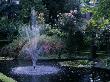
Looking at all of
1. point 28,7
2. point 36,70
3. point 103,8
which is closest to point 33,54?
point 36,70

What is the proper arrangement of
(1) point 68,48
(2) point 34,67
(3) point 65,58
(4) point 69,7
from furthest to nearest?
(4) point 69,7
(1) point 68,48
(3) point 65,58
(2) point 34,67

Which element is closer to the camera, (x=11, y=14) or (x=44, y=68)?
(x=44, y=68)

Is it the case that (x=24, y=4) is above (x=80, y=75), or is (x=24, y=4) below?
above

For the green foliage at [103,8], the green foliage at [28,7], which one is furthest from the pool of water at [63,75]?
the green foliage at [28,7]

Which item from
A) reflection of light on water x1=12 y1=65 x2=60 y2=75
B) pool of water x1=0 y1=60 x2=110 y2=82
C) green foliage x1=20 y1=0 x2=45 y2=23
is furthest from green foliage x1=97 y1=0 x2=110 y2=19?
green foliage x1=20 y1=0 x2=45 y2=23

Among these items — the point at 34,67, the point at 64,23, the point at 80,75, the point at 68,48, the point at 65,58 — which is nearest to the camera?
the point at 80,75

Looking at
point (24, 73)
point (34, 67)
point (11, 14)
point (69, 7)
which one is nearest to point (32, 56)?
point (34, 67)

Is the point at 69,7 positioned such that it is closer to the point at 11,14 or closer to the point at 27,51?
the point at 11,14

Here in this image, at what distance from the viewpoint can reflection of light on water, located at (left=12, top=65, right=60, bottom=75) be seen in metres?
18.9

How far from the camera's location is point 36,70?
1975 cm

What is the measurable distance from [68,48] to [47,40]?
89.2 inches

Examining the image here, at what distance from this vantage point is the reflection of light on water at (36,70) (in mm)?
18903

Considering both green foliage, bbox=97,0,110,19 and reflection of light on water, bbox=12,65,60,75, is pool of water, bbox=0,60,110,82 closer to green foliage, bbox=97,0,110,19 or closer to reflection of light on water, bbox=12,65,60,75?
reflection of light on water, bbox=12,65,60,75

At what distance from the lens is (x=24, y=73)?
61.3ft
